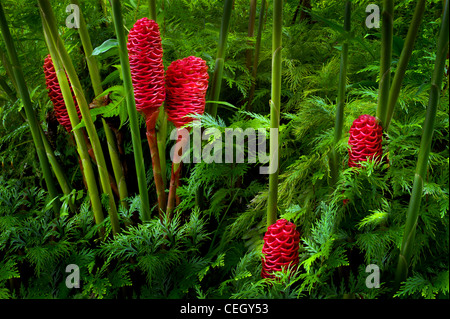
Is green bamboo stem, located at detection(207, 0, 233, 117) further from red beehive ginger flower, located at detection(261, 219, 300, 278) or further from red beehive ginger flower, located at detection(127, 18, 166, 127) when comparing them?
red beehive ginger flower, located at detection(261, 219, 300, 278)

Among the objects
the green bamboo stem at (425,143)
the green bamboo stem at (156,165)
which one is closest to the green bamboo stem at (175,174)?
the green bamboo stem at (156,165)

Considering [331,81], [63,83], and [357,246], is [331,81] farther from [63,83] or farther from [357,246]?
[63,83]

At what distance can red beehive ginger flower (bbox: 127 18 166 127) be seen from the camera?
51 centimetres

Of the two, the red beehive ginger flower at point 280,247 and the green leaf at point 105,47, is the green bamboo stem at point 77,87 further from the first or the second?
the red beehive ginger flower at point 280,247

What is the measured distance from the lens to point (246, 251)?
608 millimetres

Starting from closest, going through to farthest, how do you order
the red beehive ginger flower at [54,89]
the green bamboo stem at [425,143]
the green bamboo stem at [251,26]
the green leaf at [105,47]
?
the green bamboo stem at [425,143]
the green leaf at [105,47]
the red beehive ginger flower at [54,89]
the green bamboo stem at [251,26]

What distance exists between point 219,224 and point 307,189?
16 cm

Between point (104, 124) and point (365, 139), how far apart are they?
42 centimetres

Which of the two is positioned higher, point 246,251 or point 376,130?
point 376,130

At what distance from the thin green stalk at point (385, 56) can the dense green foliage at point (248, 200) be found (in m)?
0.03

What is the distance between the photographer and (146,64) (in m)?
0.51

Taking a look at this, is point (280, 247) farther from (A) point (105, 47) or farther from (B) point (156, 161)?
(A) point (105, 47)

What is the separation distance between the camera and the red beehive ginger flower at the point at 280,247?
47 cm
